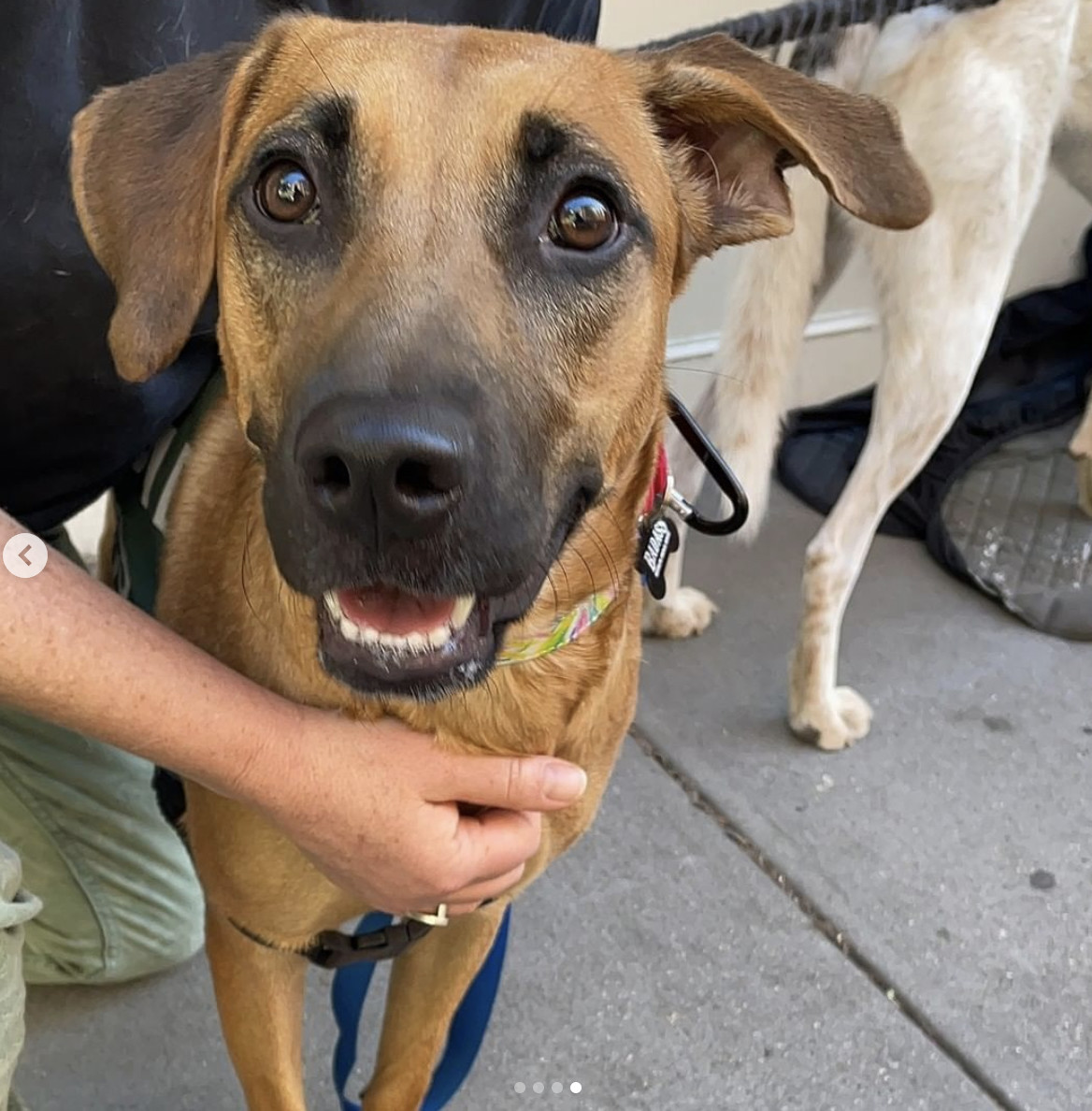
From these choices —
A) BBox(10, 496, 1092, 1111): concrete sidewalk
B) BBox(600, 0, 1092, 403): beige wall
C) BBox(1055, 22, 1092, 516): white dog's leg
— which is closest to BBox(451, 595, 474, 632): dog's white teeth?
BBox(10, 496, 1092, 1111): concrete sidewalk

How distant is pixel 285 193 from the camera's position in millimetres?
998

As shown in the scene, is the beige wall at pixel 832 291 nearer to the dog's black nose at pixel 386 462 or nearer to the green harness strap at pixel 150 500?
the green harness strap at pixel 150 500

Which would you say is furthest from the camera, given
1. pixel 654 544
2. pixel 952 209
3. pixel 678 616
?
pixel 678 616

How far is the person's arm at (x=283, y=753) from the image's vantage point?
3.26 ft

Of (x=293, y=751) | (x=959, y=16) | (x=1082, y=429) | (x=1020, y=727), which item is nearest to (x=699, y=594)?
(x=1020, y=727)

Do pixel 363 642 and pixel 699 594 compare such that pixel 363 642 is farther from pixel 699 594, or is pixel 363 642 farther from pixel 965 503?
pixel 965 503

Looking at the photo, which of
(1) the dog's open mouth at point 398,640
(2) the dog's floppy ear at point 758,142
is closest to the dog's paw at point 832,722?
(2) the dog's floppy ear at point 758,142

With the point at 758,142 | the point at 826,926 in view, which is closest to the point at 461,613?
the point at 758,142

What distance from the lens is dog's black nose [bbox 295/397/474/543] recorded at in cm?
79

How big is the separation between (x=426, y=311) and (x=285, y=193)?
0.70 ft

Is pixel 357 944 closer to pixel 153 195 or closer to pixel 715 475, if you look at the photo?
pixel 715 475

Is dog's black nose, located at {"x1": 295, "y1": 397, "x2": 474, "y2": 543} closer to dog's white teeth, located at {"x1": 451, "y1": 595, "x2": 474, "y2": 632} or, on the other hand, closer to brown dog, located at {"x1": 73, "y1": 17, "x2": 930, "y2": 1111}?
brown dog, located at {"x1": 73, "y1": 17, "x2": 930, "y2": 1111}

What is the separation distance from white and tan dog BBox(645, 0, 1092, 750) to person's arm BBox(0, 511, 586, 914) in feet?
3.75

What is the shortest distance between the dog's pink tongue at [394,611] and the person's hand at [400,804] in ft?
0.60
